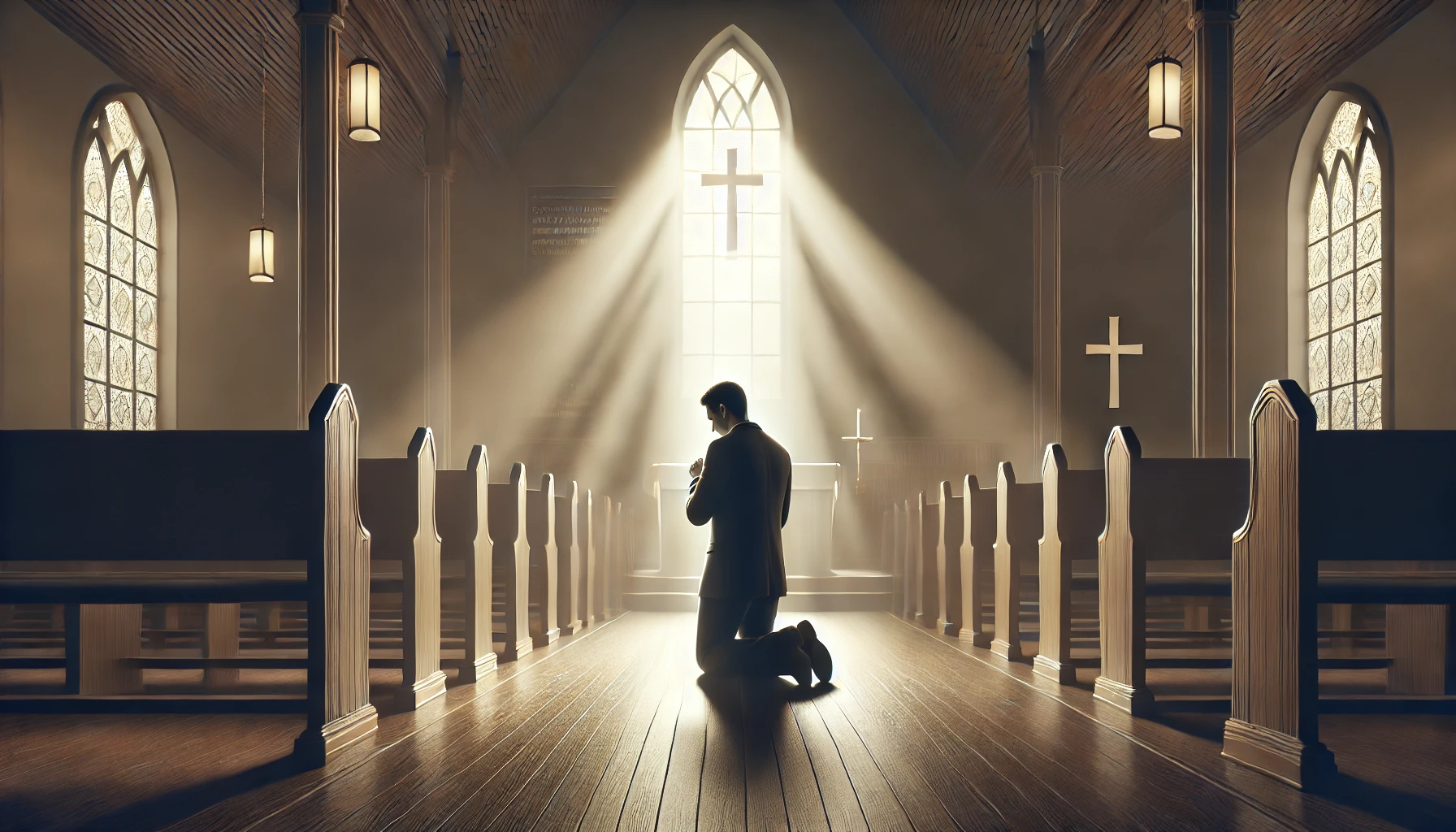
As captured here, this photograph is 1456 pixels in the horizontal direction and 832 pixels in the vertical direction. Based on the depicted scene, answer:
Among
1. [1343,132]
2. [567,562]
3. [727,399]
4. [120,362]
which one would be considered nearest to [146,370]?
[120,362]

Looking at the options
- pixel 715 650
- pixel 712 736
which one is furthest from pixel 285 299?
pixel 712 736

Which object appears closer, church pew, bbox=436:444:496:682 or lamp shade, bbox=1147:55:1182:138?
church pew, bbox=436:444:496:682

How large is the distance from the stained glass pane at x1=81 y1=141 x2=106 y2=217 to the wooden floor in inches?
252

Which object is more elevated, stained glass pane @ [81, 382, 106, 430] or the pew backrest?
stained glass pane @ [81, 382, 106, 430]

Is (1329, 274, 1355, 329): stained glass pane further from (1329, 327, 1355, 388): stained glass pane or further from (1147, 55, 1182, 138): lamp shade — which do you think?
(1147, 55, 1182, 138): lamp shade

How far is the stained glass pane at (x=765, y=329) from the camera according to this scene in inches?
466

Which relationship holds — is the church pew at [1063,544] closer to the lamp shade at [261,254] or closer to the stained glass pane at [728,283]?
the lamp shade at [261,254]

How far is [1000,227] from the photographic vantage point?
37.6 feet

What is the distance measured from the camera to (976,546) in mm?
5258

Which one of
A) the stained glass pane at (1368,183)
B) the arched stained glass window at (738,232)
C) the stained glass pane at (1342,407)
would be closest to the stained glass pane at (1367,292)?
the stained glass pane at (1368,183)

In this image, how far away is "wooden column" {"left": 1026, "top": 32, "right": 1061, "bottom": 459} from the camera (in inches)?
340

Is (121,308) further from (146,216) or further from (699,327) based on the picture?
(699,327)

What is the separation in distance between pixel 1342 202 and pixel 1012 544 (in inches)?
240

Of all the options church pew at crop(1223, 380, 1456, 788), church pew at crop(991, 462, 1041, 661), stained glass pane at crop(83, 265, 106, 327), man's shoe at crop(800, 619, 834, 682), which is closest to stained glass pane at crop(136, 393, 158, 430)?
stained glass pane at crop(83, 265, 106, 327)
